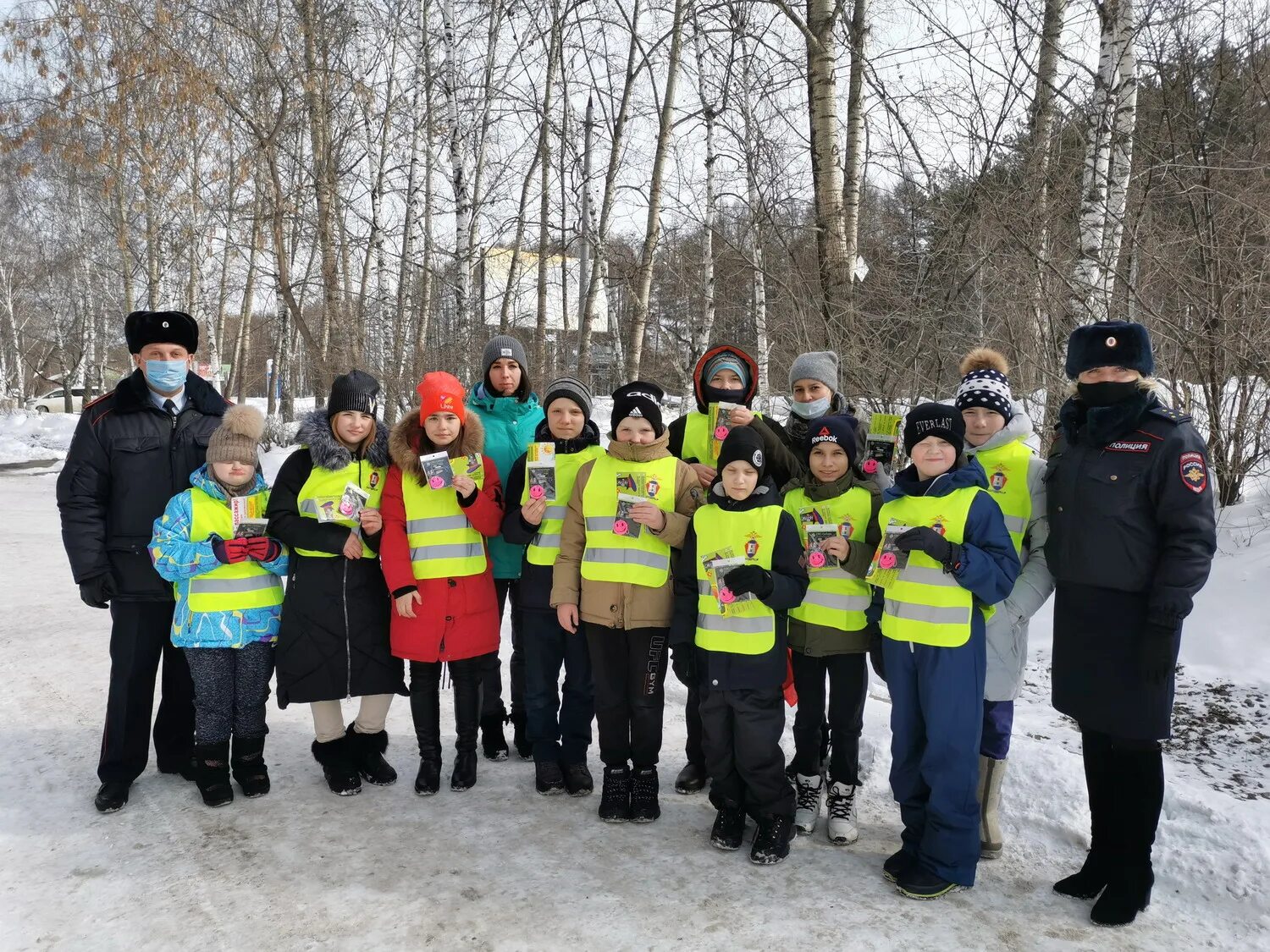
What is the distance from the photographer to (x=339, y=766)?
4.11 meters

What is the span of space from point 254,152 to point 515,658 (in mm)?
12280

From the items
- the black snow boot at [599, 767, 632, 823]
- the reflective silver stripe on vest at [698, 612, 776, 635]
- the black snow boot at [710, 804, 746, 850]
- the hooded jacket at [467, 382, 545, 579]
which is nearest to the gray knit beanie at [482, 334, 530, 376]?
the hooded jacket at [467, 382, 545, 579]

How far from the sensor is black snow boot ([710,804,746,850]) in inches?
140

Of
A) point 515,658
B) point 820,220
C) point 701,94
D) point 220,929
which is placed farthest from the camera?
point 701,94

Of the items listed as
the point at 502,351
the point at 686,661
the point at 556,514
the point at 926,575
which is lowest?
the point at 686,661

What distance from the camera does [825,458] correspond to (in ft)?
11.9

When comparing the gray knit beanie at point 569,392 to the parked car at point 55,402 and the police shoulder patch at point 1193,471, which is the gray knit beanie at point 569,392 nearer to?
the police shoulder patch at point 1193,471

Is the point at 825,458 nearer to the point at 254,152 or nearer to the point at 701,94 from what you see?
the point at 701,94

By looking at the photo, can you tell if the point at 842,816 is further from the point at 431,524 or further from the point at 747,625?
the point at 431,524

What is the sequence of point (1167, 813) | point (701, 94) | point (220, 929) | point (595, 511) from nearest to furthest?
point (220, 929), point (1167, 813), point (595, 511), point (701, 94)

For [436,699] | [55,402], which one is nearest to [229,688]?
[436,699]

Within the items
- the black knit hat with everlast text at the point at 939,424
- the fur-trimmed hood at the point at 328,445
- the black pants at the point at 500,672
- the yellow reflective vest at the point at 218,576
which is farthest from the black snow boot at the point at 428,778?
the black knit hat with everlast text at the point at 939,424

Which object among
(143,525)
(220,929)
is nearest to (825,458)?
(220,929)

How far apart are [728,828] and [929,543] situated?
1.53m
